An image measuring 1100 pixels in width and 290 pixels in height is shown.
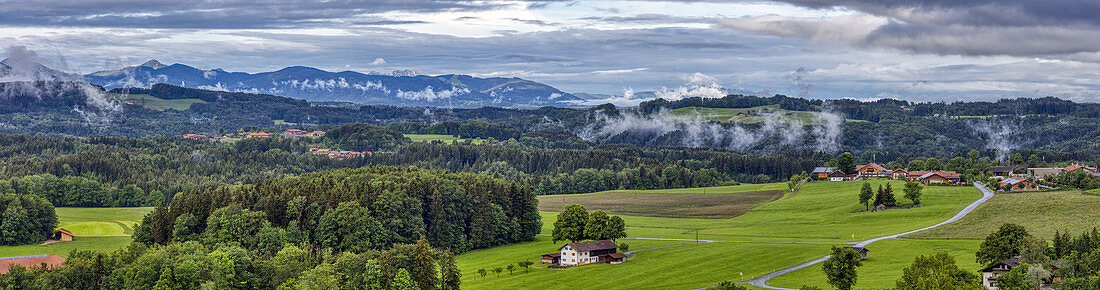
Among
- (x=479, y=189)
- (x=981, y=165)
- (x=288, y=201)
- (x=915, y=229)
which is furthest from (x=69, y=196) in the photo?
(x=981, y=165)

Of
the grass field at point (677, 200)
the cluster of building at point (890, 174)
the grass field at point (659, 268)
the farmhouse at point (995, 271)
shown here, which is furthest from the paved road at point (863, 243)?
the grass field at point (677, 200)

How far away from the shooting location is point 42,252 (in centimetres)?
10119

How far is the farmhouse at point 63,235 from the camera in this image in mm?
115225

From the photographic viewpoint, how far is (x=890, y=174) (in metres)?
175

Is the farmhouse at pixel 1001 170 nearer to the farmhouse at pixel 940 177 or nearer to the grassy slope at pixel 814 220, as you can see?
the farmhouse at pixel 940 177

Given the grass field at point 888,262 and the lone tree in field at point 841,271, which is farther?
the grass field at point 888,262

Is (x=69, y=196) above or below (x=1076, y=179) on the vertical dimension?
below

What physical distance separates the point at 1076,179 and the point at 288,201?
111942 mm

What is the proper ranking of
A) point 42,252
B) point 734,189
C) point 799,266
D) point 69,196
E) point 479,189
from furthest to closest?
point 734,189 → point 69,196 → point 479,189 → point 42,252 → point 799,266

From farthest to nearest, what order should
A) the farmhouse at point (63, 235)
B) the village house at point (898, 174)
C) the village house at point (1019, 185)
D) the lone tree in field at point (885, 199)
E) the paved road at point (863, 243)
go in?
the village house at point (898, 174) < the village house at point (1019, 185) < the lone tree in field at point (885, 199) < the farmhouse at point (63, 235) < the paved road at point (863, 243)

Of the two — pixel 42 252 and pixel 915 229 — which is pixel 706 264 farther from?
pixel 42 252

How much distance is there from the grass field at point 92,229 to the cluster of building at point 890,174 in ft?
409

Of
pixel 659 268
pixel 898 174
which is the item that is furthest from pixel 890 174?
pixel 659 268

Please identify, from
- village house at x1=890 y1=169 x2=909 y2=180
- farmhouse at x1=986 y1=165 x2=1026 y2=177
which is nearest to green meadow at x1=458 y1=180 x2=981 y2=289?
village house at x1=890 y1=169 x2=909 y2=180
